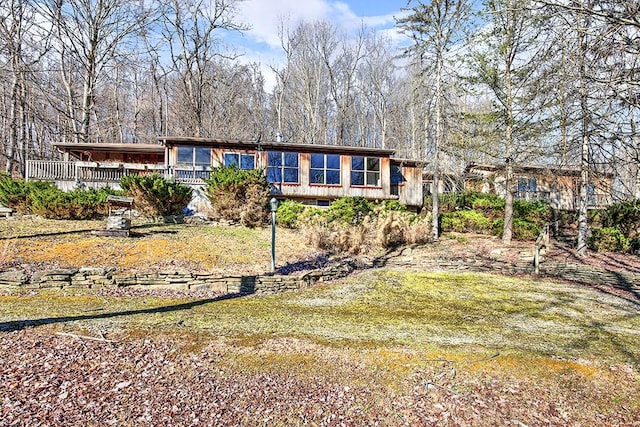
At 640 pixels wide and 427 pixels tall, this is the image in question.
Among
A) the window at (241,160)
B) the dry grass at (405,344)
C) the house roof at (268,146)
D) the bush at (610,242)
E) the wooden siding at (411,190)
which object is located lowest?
the dry grass at (405,344)

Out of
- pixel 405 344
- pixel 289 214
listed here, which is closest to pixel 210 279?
pixel 405 344

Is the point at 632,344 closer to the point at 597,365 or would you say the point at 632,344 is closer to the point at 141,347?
the point at 597,365

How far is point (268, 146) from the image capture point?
16906 mm

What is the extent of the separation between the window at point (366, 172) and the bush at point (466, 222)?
4.03 m

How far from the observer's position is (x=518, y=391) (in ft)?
12.3

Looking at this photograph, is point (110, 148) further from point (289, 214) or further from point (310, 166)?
point (289, 214)

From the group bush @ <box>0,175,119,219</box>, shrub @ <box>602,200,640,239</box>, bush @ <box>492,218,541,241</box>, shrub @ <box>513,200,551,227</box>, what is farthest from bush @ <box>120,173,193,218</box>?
shrub @ <box>602,200,640,239</box>

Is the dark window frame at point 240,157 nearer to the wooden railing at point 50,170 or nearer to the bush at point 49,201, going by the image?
the bush at point 49,201

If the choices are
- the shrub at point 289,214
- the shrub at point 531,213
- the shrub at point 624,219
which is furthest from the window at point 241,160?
the shrub at point 624,219

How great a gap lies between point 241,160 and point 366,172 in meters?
6.39

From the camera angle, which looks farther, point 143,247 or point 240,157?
point 240,157

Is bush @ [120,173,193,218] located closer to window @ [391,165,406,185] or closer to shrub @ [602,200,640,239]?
window @ [391,165,406,185]

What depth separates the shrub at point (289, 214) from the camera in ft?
43.9

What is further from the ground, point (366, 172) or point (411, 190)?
point (366, 172)
